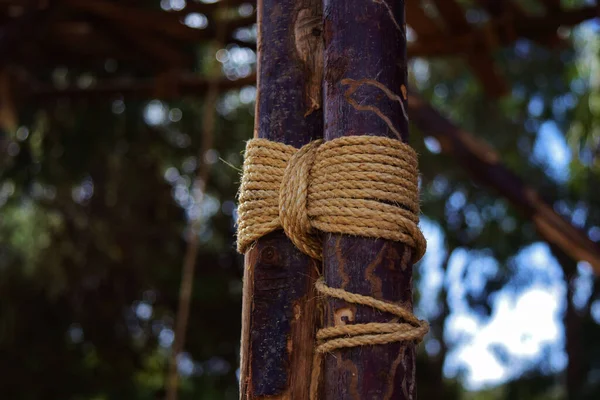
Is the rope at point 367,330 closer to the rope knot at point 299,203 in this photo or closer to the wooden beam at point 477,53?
the rope knot at point 299,203

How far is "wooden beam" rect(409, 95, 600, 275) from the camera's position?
283cm

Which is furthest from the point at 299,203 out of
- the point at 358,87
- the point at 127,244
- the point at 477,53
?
the point at 127,244

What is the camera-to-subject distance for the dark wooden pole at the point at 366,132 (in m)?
1.00

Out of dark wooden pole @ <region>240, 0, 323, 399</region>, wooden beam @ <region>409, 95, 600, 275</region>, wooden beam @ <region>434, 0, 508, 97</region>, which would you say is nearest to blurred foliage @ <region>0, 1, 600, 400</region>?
wooden beam @ <region>434, 0, 508, 97</region>

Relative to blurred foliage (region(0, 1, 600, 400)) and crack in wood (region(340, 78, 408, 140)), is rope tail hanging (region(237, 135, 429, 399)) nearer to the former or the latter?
crack in wood (region(340, 78, 408, 140))

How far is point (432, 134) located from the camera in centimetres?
317

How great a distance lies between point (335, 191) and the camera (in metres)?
1.07

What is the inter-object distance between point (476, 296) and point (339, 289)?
739cm

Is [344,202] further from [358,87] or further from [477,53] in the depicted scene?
[477,53]

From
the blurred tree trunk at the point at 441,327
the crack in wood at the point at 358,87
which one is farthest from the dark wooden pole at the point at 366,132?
the blurred tree trunk at the point at 441,327

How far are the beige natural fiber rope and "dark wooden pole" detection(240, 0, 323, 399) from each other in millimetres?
36

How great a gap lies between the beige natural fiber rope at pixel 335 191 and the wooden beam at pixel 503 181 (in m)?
1.94

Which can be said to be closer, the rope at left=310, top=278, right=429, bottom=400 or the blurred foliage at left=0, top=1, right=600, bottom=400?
the rope at left=310, top=278, right=429, bottom=400

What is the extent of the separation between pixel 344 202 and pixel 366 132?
11cm
